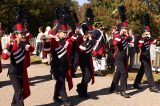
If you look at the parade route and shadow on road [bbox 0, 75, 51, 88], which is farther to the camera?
shadow on road [bbox 0, 75, 51, 88]

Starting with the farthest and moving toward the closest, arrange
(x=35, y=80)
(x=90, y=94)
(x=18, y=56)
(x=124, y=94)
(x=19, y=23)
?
Result: (x=35, y=80)
(x=90, y=94)
(x=124, y=94)
(x=19, y=23)
(x=18, y=56)

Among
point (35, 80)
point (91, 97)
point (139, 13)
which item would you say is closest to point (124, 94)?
point (91, 97)

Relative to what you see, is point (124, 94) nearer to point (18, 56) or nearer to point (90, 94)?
point (90, 94)

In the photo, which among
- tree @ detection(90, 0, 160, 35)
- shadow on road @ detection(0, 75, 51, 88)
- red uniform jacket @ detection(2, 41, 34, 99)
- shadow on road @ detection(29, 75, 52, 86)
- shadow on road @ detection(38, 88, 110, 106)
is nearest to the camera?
red uniform jacket @ detection(2, 41, 34, 99)

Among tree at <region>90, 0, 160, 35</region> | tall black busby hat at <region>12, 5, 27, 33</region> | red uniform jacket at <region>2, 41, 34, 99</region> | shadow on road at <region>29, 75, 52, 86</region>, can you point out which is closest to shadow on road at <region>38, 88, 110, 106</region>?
red uniform jacket at <region>2, 41, 34, 99</region>

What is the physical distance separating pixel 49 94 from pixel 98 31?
478cm

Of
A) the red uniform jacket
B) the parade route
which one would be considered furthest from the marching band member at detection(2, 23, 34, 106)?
the parade route


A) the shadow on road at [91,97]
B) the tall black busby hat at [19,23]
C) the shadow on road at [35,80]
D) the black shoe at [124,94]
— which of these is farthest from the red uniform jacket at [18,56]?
the shadow on road at [35,80]

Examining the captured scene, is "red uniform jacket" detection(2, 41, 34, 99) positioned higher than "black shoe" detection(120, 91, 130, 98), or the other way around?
"red uniform jacket" detection(2, 41, 34, 99)

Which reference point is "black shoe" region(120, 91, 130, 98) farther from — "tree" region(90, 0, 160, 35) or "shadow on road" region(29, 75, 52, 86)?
"tree" region(90, 0, 160, 35)

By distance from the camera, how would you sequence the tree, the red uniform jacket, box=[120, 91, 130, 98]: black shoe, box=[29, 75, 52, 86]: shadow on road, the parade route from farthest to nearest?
the tree, box=[29, 75, 52, 86]: shadow on road, box=[120, 91, 130, 98]: black shoe, the parade route, the red uniform jacket

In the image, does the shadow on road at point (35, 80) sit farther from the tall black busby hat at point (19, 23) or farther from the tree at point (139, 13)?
the tree at point (139, 13)

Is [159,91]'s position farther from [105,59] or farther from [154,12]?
[154,12]

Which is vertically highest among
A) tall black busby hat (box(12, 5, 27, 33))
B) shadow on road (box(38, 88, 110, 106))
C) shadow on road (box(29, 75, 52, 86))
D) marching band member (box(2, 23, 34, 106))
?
tall black busby hat (box(12, 5, 27, 33))
